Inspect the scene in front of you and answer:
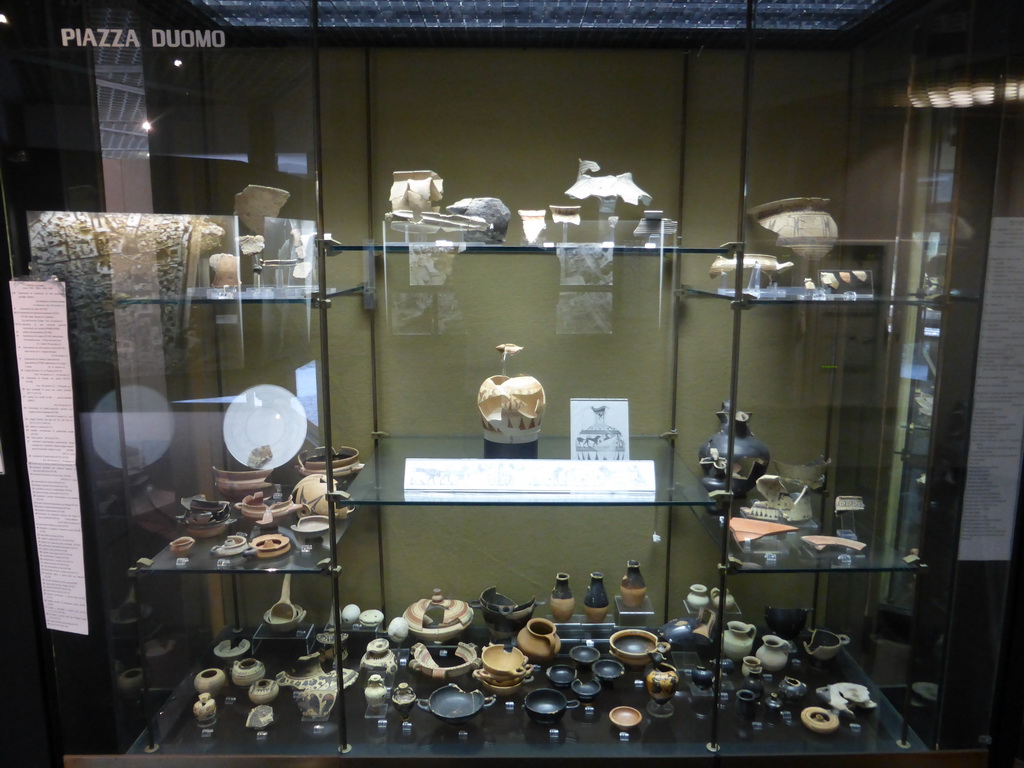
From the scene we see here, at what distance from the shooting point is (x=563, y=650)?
2.12m

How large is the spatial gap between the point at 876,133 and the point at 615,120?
75 cm

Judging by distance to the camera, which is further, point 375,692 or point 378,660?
point 378,660

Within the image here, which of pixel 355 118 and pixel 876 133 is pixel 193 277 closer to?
pixel 355 118

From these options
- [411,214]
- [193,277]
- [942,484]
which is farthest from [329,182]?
[942,484]

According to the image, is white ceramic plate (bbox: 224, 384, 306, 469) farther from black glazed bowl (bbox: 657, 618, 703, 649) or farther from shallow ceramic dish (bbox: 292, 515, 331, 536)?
black glazed bowl (bbox: 657, 618, 703, 649)

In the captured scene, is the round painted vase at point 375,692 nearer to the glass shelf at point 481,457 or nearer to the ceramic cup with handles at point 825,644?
the glass shelf at point 481,457

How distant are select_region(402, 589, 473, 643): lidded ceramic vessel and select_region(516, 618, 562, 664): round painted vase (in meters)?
0.19

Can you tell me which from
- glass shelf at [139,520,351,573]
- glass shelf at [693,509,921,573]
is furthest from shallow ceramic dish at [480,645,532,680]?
glass shelf at [693,509,921,573]

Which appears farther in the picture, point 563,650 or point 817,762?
point 563,650

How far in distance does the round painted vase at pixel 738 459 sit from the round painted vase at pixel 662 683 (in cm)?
54

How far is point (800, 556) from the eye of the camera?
73.0 inches

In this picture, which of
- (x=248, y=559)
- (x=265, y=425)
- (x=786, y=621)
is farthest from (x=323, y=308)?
(x=786, y=621)

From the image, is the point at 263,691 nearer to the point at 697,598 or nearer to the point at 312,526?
the point at 312,526

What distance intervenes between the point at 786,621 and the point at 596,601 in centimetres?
61
